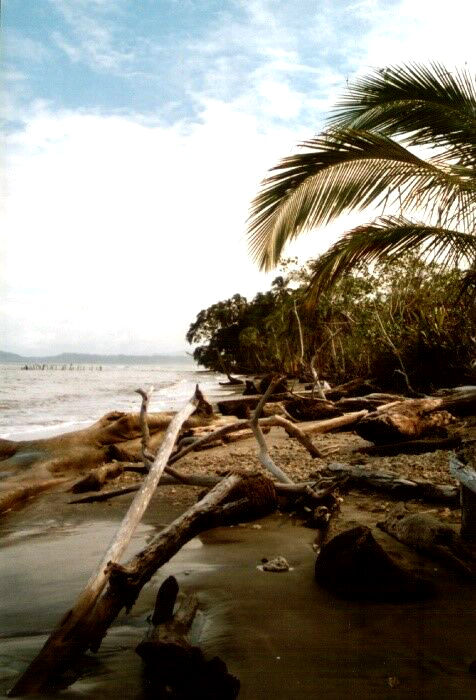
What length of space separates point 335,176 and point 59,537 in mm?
4274

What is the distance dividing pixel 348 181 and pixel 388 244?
0.76m

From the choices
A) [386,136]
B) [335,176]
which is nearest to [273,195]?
[335,176]

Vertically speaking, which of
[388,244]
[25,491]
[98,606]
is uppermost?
[388,244]

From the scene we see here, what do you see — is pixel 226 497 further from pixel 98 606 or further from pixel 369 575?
pixel 98 606

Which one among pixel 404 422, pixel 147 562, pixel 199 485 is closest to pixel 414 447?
pixel 404 422

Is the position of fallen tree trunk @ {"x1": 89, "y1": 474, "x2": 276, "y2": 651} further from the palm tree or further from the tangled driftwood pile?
the palm tree

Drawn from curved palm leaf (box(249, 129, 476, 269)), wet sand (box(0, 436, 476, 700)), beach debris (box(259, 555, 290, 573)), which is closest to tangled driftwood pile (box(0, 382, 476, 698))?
wet sand (box(0, 436, 476, 700))

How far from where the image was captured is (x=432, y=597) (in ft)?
9.38

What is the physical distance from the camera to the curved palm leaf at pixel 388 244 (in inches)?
214

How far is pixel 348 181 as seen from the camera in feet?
18.3

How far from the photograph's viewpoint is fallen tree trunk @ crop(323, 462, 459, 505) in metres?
4.54

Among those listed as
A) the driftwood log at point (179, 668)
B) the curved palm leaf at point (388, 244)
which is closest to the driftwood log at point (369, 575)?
the driftwood log at point (179, 668)

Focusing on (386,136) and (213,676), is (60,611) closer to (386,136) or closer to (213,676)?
(213,676)

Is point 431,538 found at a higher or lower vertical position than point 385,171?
lower
